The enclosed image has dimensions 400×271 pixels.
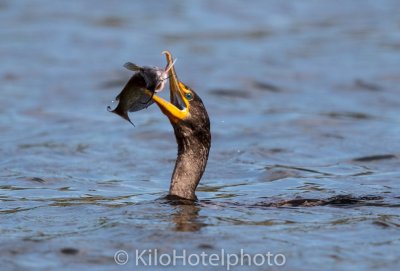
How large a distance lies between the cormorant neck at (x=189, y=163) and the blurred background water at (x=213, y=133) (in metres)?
0.26

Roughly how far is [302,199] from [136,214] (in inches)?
66.7

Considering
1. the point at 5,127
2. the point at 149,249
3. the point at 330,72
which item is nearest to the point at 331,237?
the point at 149,249

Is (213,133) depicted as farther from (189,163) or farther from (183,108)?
(183,108)

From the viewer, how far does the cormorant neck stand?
10.4 m

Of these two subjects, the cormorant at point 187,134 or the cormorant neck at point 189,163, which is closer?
the cormorant at point 187,134

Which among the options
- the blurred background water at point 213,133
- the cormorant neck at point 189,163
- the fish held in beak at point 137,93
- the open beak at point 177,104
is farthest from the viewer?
the cormorant neck at point 189,163

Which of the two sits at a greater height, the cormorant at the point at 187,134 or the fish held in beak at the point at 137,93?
the fish held in beak at the point at 137,93

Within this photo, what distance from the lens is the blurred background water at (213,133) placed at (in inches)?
355

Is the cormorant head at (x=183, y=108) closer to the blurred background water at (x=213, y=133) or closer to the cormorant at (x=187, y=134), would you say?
the cormorant at (x=187, y=134)

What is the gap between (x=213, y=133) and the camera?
15477mm

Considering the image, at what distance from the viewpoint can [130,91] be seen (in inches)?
395

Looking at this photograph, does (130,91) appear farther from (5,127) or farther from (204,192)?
(5,127)

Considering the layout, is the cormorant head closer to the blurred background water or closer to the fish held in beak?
the fish held in beak

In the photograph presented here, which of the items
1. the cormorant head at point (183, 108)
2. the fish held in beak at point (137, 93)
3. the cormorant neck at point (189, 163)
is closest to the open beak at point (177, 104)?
the cormorant head at point (183, 108)
